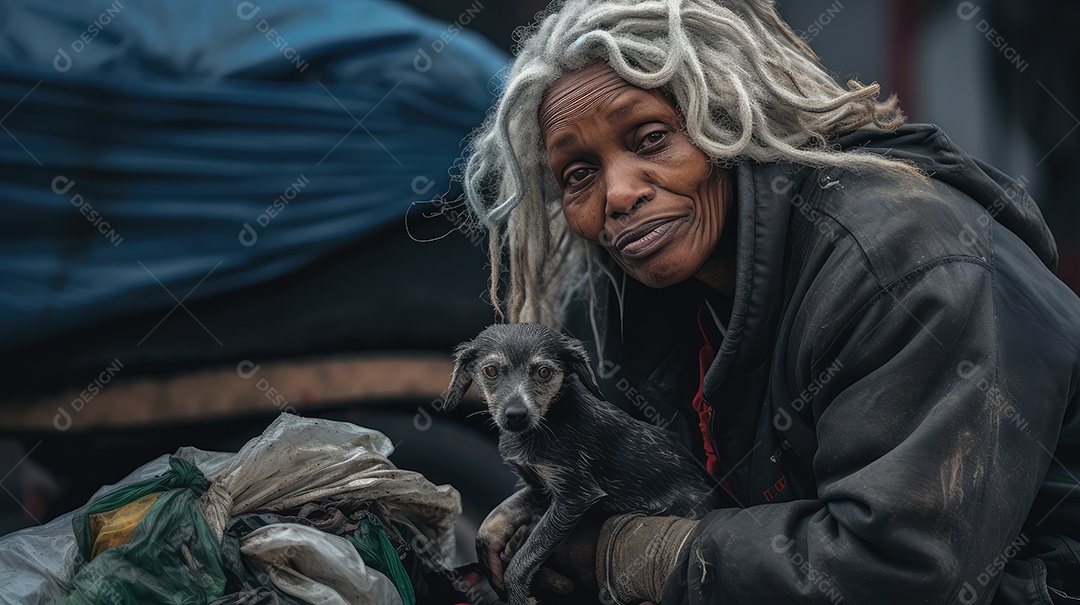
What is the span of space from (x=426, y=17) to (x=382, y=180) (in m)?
0.71

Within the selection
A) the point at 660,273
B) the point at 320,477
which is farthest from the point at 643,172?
the point at 320,477

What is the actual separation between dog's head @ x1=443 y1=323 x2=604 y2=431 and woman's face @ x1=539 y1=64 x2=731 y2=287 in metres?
0.30

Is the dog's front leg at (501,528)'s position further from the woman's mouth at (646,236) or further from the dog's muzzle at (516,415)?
the woman's mouth at (646,236)

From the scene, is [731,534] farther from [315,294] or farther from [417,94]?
[417,94]

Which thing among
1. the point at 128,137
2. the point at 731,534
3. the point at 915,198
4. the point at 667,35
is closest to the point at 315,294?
the point at 128,137

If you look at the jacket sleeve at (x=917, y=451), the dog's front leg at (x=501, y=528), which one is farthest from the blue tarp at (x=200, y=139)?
the jacket sleeve at (x=917, y=451)

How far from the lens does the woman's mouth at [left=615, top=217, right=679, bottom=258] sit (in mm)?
2475

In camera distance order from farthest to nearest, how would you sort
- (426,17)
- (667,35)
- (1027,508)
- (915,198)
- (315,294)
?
1. (426,17)
2. (315,294)
3. (667,35)
4. (915,198)
5. (1027,508)

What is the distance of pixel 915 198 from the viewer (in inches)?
89.2

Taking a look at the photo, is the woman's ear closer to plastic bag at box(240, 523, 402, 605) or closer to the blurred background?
plastic bag at box(240, 523, 402, 605)

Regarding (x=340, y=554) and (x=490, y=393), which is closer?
(x=340, y=554)

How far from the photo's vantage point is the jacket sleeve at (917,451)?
6.56 ft

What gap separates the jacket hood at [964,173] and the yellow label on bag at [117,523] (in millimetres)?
2063

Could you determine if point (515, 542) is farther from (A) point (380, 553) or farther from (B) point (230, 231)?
(B) point (230, 231)
